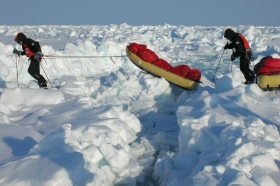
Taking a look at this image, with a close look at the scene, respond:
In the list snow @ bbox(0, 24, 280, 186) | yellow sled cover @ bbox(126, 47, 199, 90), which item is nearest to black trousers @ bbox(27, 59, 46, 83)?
snow @ bbox(0, 24, 280, 186)

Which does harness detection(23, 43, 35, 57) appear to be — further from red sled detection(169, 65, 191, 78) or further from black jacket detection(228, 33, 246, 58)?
black jacket detection(228, 33, 246, 58)

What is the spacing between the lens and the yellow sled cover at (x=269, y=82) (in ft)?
14.6

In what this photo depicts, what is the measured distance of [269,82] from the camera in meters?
4.46

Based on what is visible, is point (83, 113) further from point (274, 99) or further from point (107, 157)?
point (274, 99)

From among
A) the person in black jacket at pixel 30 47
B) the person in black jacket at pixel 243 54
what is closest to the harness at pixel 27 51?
the person in black jacket at pixel 30 47

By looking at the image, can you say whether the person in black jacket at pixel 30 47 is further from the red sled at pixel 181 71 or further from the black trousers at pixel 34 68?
the red sled at pixel 181 71

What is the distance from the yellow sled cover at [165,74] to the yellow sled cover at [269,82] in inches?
48.5

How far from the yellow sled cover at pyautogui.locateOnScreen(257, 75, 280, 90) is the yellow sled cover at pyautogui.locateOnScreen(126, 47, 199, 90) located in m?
1.23

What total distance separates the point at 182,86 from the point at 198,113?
1858 mm

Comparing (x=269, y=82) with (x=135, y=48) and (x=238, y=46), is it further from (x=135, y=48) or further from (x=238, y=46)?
(x=135, y=48)

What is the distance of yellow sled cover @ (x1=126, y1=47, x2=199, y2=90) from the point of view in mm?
5438

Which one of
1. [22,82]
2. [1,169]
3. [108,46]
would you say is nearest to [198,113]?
[1,169]

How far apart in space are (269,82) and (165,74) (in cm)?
190

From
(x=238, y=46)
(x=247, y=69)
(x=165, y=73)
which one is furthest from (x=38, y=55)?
(x=247, y=69)
